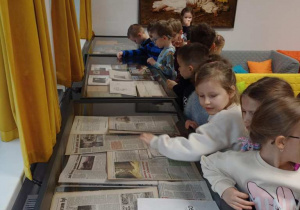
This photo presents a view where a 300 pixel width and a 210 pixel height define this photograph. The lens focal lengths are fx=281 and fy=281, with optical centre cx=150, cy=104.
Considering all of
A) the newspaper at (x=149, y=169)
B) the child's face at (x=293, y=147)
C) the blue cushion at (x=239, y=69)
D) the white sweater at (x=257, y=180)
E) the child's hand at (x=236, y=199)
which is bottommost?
the blue cushion at (x=239, y=69)

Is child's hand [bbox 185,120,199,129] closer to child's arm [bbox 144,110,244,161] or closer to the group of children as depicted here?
the group of children

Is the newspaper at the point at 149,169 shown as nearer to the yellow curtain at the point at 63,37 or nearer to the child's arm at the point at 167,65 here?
the yellow curtain at the point at 63,37

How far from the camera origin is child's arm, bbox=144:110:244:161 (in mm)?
1033

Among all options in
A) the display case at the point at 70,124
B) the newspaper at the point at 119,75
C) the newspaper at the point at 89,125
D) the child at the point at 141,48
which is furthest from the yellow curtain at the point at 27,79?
the child at the point at 141,48

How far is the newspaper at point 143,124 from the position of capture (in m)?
1.37

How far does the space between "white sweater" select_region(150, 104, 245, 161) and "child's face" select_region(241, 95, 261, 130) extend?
4 centimetres

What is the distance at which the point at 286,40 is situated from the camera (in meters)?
4.90

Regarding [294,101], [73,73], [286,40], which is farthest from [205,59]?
[286,40]

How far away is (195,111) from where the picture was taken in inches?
55.8

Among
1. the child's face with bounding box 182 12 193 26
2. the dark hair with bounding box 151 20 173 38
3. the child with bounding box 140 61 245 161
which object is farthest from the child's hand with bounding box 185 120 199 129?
the child's face with bounding box 182 12 193 26

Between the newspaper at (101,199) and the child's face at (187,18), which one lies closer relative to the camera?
the newspaper at (101,199)

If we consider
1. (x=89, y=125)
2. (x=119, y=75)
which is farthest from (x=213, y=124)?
(x=119, y=75)

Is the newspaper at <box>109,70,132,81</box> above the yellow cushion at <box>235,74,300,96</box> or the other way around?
above

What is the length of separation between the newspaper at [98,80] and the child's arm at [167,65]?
0.50 meters
